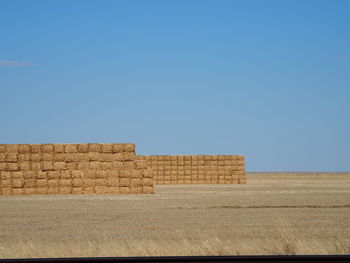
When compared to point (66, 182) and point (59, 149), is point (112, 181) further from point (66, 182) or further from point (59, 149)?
point (59, 149)

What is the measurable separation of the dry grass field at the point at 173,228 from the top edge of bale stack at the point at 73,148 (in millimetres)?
7196

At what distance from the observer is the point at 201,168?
46906 mm

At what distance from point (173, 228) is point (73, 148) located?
1675 centimetres

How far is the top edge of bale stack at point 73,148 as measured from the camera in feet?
98.2

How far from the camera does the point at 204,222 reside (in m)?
15.2

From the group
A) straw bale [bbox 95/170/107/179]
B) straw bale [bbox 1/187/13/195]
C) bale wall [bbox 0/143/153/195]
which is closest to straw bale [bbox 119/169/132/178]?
bale wall [bbox 0/143/153/195]

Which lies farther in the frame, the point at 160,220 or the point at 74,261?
the point at 160,220

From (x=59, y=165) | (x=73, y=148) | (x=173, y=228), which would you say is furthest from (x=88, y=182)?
(x=173, y=228)

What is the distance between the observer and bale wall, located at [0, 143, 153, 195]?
2950cm

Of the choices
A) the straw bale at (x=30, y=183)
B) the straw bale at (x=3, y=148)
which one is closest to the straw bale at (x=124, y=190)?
the straw bale at (x=30, y=183)

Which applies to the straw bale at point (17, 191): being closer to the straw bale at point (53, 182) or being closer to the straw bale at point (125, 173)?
the straw bale at point (53, 182)

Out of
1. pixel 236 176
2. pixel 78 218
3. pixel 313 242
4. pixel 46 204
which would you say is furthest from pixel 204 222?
pixel 236 176

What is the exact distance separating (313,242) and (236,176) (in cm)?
3655

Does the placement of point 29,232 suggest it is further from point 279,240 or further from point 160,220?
point 279,240
